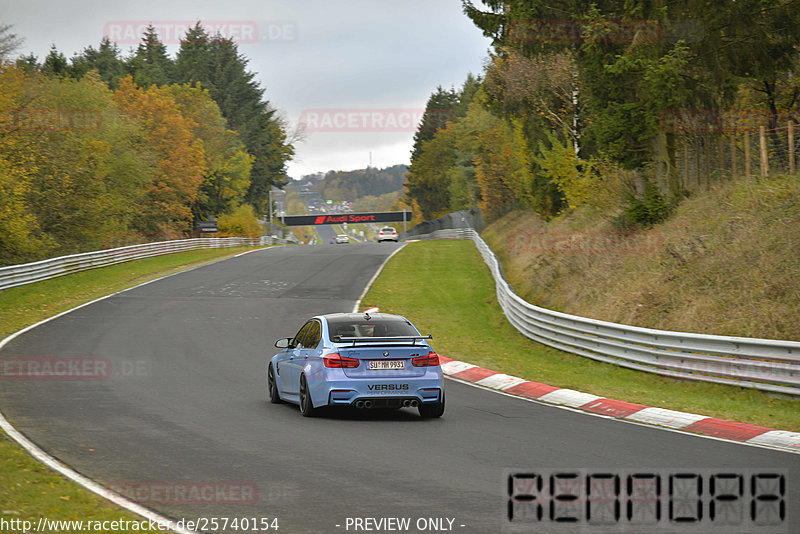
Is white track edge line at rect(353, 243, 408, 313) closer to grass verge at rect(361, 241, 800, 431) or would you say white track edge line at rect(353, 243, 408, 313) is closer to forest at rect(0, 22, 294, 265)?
grass verge at rect(361, 241, 800, 431)

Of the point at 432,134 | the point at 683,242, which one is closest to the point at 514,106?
the point at 683,242

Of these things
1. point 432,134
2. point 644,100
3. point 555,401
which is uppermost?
point 432,134

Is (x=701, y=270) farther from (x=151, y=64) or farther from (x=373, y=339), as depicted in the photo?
(x=151, y=64)

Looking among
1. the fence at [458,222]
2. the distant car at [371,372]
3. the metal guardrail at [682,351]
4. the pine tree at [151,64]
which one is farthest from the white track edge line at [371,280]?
the pine tree at [151,64]

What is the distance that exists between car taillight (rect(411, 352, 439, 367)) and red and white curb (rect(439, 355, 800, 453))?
2.58 meters

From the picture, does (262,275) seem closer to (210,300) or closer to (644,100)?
(210,300)

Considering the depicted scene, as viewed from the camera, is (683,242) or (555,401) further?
(683,242)

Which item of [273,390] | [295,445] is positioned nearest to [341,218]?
[273,390]

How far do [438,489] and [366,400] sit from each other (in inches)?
157

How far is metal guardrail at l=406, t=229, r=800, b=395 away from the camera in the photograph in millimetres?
13336

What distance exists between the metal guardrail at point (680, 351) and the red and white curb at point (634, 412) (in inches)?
88.3

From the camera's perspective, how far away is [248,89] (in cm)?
11406

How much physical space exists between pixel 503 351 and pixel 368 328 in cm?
912

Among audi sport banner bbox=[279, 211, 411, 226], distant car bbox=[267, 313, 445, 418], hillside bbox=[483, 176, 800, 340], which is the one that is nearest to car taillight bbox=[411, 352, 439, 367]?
distant car bbox=[267, 313, 445, 418]
